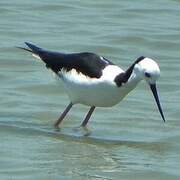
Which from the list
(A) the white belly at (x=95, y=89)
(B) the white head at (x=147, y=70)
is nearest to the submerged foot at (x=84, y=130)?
(A) the white belly at (x=95, y=89)

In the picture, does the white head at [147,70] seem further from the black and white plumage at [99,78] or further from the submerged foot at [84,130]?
the submerged foot at [84,130]

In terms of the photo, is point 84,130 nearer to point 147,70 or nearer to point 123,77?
point 123,77

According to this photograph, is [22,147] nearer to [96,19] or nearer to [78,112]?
[78,112]

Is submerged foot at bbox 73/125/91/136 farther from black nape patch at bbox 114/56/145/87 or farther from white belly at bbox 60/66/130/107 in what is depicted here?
black nape patch at bbox 114/56/145/87

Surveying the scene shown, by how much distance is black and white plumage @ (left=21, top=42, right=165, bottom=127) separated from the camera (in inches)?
355

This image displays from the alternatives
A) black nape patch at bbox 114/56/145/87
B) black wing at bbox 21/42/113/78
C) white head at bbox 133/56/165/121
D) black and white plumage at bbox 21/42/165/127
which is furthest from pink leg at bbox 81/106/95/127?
white head at bbox 133/56/165/121

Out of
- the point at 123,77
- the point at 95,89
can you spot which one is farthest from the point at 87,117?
the point at 123,77

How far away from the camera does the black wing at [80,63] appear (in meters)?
9.19

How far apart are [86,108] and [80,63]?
1.17m

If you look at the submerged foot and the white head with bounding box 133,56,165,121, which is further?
the submerged foot

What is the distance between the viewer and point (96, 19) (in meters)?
14.0

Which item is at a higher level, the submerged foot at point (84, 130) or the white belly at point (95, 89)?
the white belly at point (95, 89)

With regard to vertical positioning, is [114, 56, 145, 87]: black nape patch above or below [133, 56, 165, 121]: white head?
below

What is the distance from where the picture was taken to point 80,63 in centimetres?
934
